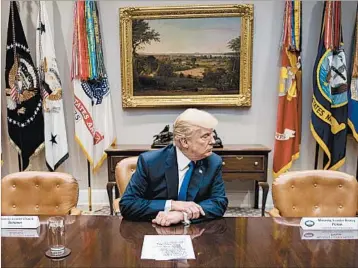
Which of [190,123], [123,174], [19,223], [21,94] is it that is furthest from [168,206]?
[21,94]

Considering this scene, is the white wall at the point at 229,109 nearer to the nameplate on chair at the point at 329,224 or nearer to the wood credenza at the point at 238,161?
the wood credenza at the point at 238,161

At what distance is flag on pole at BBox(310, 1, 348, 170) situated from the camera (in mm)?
3264

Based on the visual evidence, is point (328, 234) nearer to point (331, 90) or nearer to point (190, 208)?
point (190, 208)

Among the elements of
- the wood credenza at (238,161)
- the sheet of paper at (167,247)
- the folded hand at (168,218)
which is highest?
the folded hand at (168,218)

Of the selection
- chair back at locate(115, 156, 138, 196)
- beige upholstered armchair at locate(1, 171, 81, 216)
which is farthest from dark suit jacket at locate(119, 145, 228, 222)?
chair back at locate(115, 156, 138, 196)

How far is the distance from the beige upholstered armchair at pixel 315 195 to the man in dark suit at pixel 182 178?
16.2 inches

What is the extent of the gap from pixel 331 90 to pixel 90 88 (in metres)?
2.48

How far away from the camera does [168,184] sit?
5.23 ft

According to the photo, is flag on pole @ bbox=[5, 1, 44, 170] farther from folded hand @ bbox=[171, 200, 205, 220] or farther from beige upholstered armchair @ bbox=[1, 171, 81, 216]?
folded hand @ bbox=[171, 200, 205, 220]

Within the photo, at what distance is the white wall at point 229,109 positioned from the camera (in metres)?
3.52

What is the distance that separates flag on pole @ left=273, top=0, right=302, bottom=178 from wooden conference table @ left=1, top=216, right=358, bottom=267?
2105 mm

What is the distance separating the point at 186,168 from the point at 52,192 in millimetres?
826

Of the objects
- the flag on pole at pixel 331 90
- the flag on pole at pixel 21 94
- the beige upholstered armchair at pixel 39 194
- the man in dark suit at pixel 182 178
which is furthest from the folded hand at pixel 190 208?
the flag on pole at pixel 21 94

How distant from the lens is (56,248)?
3.93 ft
